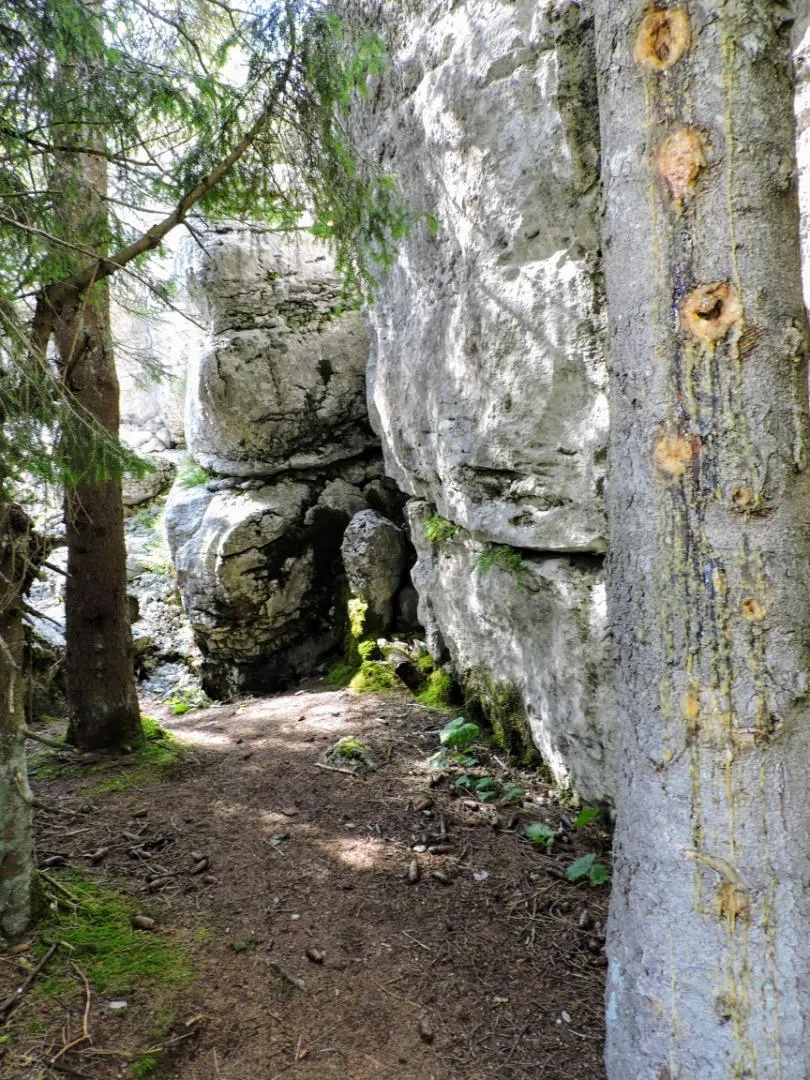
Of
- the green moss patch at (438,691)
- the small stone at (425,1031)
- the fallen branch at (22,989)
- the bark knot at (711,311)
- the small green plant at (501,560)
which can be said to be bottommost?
the small stone at (425,1031)

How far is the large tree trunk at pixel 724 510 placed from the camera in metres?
2.01

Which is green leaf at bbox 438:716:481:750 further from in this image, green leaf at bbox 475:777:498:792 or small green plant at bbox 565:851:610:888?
small green plant at bbox 565:851:610:888

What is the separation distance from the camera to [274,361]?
30.6 ft

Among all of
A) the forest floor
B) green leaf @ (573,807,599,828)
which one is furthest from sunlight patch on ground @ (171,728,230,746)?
green leaf @ (573,807,599,828)

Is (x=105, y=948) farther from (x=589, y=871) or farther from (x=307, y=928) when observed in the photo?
(x=589, y=871)

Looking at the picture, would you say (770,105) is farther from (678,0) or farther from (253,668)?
(253,668)

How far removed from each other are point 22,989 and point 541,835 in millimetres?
2927

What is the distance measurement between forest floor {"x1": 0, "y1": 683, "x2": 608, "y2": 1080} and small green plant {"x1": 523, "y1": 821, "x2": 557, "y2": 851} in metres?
0.04

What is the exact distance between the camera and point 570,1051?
2836mm

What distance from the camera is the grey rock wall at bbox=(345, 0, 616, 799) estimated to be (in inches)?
159

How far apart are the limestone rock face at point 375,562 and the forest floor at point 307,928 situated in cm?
311

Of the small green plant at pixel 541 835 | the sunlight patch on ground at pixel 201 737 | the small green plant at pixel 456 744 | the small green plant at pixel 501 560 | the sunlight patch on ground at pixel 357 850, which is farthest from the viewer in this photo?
the sunlight patch on ground at pixel 201 737

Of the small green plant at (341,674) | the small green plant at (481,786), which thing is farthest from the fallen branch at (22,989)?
the small green plant at (341,674)

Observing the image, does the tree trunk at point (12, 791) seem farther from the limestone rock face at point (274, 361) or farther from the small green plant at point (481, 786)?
the limestone rock face at point (274, 361)
